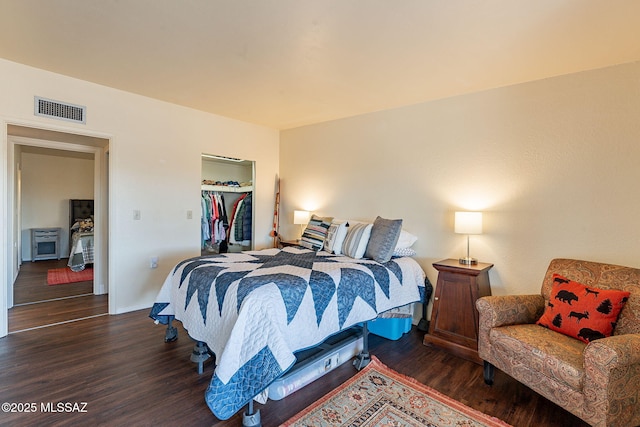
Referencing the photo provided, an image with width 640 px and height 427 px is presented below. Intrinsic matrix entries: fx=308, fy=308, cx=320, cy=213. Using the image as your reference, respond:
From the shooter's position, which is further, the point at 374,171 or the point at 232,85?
the point at 374,171

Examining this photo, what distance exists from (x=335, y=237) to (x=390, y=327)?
3.43 ft

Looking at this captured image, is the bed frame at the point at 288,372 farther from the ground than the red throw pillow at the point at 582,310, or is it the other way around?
the red throw pillow at the point at 582,310

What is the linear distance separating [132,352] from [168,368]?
0.47 metres

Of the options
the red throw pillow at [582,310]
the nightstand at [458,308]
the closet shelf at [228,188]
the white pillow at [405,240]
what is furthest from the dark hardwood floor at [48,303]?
the red throw pillow at [582,310]

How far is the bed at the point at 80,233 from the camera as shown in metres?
5.65

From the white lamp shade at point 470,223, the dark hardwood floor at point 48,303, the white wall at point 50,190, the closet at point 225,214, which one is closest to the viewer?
the white lamp shade at point 470,223

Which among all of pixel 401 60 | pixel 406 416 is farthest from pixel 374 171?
pixel 406 416

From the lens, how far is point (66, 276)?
518 cm

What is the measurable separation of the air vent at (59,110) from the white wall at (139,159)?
4cm

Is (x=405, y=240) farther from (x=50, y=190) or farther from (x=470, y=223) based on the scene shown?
(x=50, y=190)

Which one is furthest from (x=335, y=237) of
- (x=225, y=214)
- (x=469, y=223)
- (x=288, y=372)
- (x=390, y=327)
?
(x=225, y=214)

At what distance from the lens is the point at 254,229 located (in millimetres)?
4707

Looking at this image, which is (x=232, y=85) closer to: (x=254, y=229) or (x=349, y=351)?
(x=254, y=229)

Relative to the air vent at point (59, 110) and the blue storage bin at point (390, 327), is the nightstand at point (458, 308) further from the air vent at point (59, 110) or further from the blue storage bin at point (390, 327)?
the air vent at point (59, 110)
